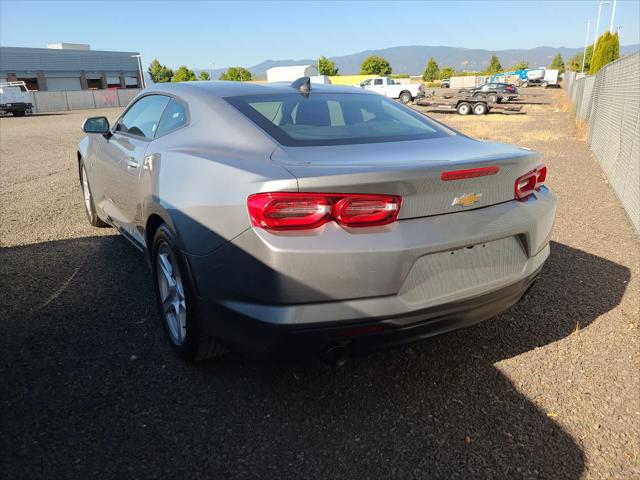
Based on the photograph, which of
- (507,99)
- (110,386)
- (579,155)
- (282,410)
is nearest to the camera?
(282,410)

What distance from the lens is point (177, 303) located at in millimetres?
2977

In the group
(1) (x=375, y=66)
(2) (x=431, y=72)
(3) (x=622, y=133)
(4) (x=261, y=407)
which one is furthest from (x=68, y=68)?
(4) (x=261, y=407)

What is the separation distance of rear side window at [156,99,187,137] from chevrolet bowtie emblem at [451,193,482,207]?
1.73 meters

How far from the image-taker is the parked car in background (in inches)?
1121

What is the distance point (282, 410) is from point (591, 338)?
2.06 metres

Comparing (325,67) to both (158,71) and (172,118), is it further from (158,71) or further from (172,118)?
(172,118)

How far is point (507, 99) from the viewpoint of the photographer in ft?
99.2

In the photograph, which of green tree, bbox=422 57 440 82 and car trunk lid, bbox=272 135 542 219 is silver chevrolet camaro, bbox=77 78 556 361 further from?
green tree, bbox=422 57 440 82

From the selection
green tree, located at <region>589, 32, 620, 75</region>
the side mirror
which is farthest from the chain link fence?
green tree, located at <region>589, 32, 620, 75</region>

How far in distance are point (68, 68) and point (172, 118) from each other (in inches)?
2961

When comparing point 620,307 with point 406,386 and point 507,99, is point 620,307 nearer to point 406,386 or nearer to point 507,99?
point 406,386

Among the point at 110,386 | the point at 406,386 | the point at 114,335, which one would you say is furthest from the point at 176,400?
the point at 406,386

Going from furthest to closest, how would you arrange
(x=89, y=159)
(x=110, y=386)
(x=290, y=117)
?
(x=89, y=159), (x=290, y=117), (x=110, y=386)

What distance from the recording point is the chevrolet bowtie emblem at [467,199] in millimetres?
2305
